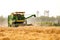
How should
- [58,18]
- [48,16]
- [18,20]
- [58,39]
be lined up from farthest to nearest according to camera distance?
[58,18], [48,16], [18,20], [58,39]

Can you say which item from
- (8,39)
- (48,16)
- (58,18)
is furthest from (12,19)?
(58,18)

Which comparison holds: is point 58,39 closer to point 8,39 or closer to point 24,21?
point 8,39

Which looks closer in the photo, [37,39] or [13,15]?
[37,39]

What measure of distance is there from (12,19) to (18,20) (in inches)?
36.1

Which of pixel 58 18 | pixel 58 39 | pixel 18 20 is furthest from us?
pixel 58 18

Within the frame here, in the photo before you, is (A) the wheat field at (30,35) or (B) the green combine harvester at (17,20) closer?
(A) the wheat field at (30,35)

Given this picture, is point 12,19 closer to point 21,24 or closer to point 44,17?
point 21,24

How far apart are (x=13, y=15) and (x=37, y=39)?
15642 millimetres

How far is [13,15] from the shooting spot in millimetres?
25156

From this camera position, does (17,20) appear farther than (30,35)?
Yes

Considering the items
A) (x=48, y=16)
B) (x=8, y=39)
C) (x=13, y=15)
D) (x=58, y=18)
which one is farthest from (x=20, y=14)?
(x=58, y=18)

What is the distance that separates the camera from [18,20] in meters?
24.5

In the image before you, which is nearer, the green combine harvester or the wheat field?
the wheat field

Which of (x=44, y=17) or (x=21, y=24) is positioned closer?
(x=21, y=24)
